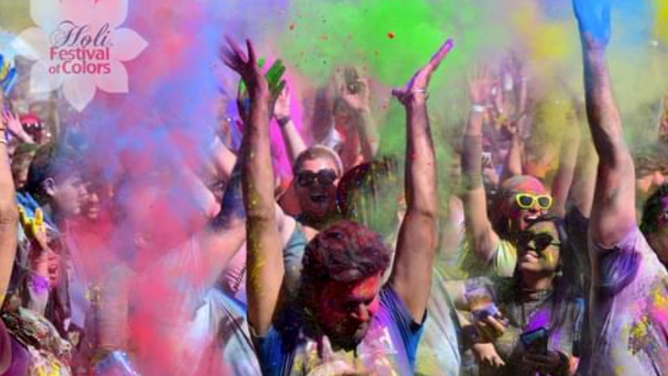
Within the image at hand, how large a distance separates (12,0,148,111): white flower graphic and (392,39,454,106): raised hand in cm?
91

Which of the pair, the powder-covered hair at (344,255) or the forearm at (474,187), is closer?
the powder-covered hair at (344,255)

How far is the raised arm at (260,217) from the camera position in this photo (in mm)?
3645

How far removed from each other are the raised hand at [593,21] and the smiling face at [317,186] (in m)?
0.98

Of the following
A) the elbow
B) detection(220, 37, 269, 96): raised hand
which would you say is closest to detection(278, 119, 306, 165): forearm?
detection(220, 37, 269, 96): raised hand

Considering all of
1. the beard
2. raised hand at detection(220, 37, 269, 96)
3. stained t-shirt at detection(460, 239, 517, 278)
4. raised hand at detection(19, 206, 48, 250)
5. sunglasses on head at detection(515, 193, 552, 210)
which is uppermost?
raised hand at detection(220, 37, 269, 96)

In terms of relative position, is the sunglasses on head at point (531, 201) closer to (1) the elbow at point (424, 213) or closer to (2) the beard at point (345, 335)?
(1) the elbow at point (424, 213)

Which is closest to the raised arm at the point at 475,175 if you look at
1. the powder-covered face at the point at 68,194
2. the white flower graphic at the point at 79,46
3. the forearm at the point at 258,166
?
the forearm at the point at 258,166

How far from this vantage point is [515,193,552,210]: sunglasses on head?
3.72 m

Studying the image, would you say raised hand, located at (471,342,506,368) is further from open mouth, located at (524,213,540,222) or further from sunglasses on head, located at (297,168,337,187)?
sunglasses on head, located at (297,168,337,187)

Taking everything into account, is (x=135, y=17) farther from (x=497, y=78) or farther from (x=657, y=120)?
(x=657, y=120)

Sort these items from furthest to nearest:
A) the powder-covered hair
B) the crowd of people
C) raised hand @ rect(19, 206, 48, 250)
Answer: raised hand @ rect(19, 206, 48, 250) → the crowd of people → the powder-covered hair

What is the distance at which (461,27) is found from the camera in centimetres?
372

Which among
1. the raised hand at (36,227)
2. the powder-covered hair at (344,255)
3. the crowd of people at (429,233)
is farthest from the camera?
the raised hand at (36,227)

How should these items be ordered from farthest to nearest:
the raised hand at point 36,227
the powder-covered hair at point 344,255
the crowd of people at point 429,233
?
1. the raised hand at point 36,227
2. the crowd of people at point 429,233
3. the powder-covered hair at point 344,255
